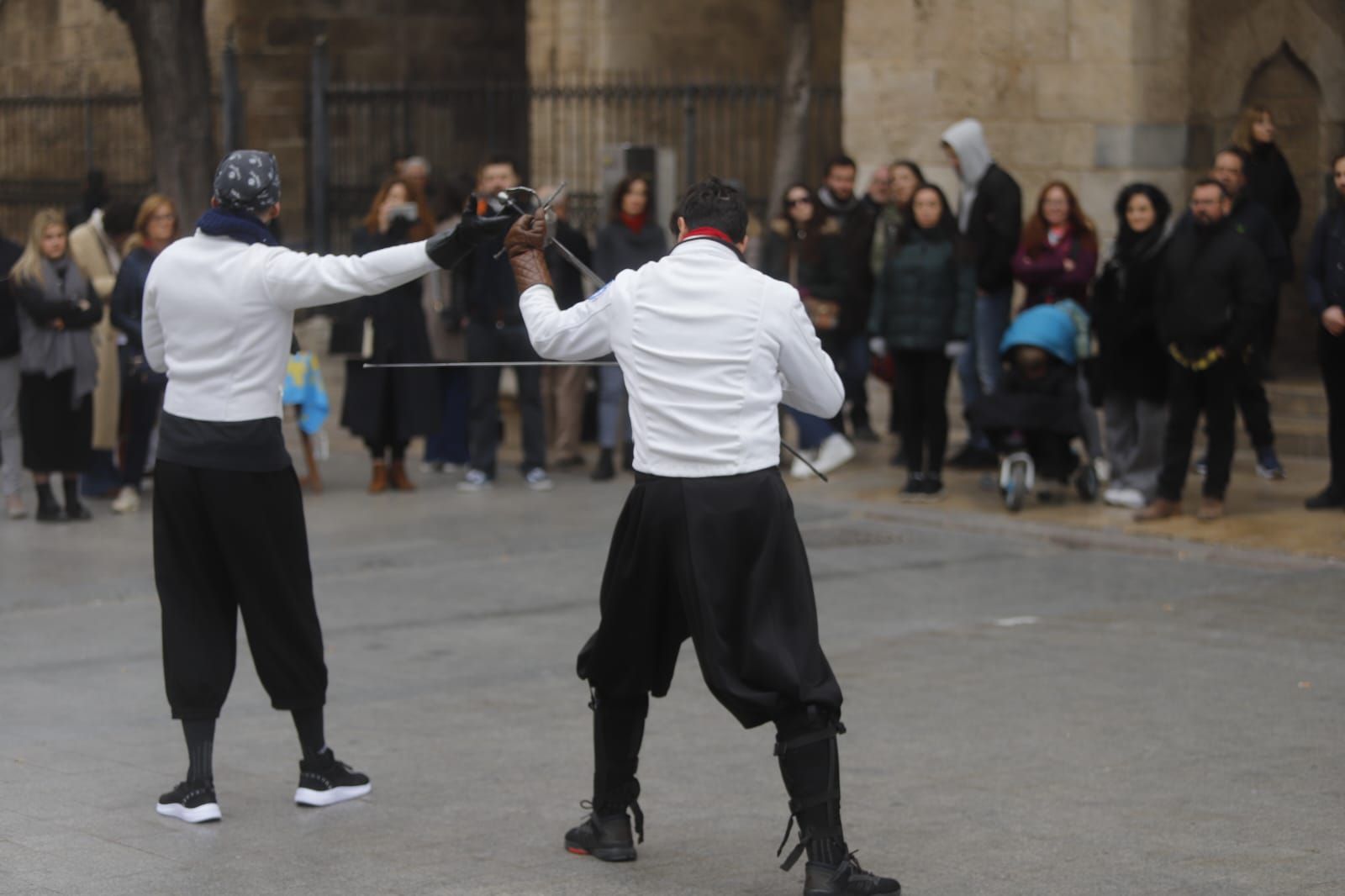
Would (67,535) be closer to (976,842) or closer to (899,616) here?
(899,616)

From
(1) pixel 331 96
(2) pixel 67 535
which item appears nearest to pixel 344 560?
(2) pixel 67 535

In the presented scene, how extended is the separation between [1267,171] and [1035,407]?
111 inches

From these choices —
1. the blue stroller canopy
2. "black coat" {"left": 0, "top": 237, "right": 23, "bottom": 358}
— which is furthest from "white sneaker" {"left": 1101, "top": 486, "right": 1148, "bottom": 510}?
"black coat" {"left": 0, "top": 237, "right": 23, "bottom": 358}

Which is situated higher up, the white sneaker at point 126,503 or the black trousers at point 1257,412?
the black trousers at point 1257,412

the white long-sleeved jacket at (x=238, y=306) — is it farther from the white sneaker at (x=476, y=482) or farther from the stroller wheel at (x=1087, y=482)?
the white sneaker at (x=476, y=482)

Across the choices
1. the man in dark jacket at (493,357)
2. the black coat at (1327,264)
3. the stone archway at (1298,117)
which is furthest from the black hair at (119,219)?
the stone archway at (1298,117)

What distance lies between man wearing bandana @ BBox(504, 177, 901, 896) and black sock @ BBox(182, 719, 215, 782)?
126 cm

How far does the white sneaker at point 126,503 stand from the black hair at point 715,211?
24.1 ft

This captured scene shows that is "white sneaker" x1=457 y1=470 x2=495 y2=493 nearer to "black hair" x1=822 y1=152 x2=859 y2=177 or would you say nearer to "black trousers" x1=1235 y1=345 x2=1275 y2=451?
"black hair" x1=822 y1=152 x2=859 y2=177

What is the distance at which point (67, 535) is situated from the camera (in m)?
11.5

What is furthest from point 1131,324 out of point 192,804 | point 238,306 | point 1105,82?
point 192,804

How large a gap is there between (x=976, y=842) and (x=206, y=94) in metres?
12.0

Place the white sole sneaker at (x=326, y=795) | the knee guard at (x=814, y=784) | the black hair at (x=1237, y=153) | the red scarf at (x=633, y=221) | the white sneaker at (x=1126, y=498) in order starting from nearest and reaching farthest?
the knee guard at (x=814, y=784), the white sole sneaker at (x=326, y=795), the white sneaker at (x=1126, y=498), the black hair at (x=1237, y=153), the red scarf at (x=633, y=221)

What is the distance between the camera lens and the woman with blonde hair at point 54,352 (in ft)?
38.1
